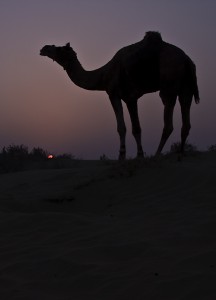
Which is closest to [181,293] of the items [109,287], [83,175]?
[109,287]

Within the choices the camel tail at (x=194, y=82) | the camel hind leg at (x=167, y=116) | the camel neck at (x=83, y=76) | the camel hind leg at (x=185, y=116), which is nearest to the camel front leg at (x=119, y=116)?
the camel neck at (x=83, y=76)

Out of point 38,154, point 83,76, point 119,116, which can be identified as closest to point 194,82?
point 119,116

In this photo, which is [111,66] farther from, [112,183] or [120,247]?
[120,247]

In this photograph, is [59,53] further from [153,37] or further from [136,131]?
[136,131]

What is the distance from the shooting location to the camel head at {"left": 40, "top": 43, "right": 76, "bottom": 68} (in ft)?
42.1

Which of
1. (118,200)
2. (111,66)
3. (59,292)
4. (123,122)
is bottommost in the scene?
(59,292)

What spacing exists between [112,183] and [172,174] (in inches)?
41.4

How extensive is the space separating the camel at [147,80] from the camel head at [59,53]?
0.71 m

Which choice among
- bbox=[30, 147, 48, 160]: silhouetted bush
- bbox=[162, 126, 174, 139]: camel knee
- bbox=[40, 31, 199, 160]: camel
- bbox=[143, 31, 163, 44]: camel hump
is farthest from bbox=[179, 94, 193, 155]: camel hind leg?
bbox=[30, 147, 48, 160]: silhouetted bush

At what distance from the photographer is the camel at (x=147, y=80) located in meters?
11.0

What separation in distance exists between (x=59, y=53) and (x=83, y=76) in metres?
0.83

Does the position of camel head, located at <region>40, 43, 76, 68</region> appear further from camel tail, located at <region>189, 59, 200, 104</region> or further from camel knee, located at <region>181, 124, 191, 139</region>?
camel knee, located at <region>181, 124, 191, 139</region>

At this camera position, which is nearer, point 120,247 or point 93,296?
point 93,296

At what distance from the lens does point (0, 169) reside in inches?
633
